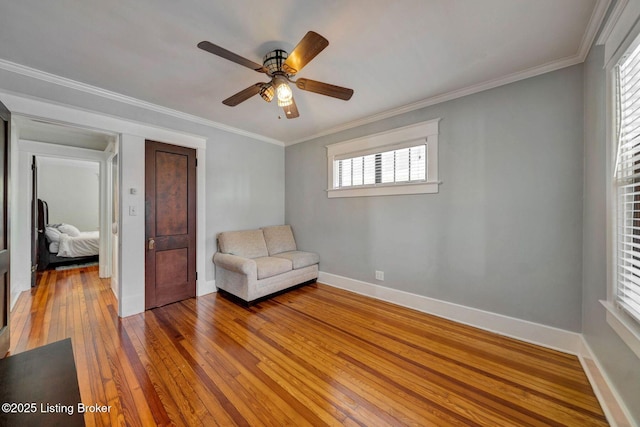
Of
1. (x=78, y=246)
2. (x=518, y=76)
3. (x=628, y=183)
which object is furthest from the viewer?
(x=78, y=246)

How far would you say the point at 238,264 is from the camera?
307cm

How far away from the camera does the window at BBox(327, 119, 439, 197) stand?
2852mm

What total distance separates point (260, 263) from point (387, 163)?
7.19ft

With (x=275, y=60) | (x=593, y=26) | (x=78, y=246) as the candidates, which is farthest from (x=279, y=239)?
(x=78, y=246)

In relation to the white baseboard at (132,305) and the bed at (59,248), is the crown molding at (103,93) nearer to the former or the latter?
the white baseboard at (132,305)

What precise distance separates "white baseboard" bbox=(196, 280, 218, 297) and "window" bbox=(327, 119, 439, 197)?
7.39ft

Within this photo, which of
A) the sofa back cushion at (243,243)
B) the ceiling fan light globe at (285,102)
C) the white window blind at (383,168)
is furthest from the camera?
the sofa back cushion at (243,243)

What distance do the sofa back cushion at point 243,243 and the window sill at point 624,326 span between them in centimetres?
358

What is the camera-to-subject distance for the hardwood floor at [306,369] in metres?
1.46

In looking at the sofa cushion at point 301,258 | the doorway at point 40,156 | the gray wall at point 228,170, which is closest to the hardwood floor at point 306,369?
the sofa cushion at point 301,258

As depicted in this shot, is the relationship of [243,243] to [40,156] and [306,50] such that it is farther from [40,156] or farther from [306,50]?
[40,156]

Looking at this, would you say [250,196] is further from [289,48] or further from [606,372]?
[606,372]

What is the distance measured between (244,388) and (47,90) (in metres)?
3.26

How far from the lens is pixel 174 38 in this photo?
5.89 ft
